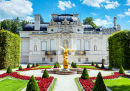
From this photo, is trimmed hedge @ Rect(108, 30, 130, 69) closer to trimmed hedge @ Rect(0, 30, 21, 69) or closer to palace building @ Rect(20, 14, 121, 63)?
palace building @ Rect(20, 14, 121, 63)

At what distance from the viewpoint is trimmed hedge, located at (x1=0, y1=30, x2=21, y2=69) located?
2366cm

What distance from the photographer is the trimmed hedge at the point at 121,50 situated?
23.7 meters

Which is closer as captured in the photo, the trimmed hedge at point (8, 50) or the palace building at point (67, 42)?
the trimmed hedge at point (8, 50)

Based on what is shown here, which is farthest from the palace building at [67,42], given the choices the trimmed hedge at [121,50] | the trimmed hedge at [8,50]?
the trimmed hedge at [8,50]

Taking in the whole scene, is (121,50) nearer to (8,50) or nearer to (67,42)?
(67,42)

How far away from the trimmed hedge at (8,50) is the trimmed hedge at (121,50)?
66.2ft

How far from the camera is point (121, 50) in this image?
80.4 feet

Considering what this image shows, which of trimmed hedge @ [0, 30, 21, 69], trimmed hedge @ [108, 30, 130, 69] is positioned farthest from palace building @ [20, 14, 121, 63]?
trimmed hedge @ [0, 30, 21, 69]

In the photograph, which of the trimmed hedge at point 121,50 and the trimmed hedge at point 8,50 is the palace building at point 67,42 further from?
the trimmed hedge at point 8,50

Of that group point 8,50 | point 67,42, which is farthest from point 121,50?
point 8,50

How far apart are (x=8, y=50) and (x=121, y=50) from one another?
69.2 feet

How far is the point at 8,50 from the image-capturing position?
24562 millimetres

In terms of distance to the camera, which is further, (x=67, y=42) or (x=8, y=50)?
(x=67, y=42)

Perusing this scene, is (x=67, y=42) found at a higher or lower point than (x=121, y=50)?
higher
